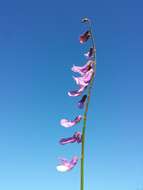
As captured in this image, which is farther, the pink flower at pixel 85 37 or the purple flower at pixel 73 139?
the pink flower at pixel 85 37

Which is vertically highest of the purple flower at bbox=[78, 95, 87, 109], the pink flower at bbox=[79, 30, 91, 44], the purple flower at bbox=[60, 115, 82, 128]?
the pink flower at bbox=[79, 30, 91, 44]

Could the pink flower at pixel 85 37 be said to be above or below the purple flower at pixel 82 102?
above

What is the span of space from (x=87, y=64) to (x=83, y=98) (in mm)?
446

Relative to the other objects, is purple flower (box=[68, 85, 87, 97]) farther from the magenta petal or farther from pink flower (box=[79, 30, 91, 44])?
pink flower (box=[79, 30, 91, 44])

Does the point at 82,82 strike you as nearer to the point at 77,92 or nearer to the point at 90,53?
the point at 77,92

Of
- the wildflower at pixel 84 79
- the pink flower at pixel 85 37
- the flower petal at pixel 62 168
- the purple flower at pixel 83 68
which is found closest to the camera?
the flower petal at pixel 62 168

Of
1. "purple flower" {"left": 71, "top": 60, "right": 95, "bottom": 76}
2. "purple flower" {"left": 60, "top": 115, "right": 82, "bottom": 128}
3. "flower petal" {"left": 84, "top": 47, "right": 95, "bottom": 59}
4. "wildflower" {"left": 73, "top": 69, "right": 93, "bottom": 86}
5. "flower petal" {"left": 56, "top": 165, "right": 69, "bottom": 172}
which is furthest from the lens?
"flower petal" {"left": 84, "top": 47, "right": 95, "bottom": 59}

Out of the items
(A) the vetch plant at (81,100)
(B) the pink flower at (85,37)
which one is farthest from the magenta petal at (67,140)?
(B) the pink flower at (85,37)

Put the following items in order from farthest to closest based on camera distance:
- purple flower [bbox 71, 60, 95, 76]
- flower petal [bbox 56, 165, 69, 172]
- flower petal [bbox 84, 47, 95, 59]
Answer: flower petal [bbox 84, 47, 95, 59]
purple flower [bbox 71, 60, 95, 76]
flower petal [bbox 56, 165, 69, 172]

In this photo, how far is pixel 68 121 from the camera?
316 cm

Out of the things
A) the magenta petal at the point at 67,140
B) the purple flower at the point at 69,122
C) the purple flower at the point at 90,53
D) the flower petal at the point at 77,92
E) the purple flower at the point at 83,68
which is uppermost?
the purple flower at the point at 90,53

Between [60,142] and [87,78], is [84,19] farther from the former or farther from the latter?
[60,142]

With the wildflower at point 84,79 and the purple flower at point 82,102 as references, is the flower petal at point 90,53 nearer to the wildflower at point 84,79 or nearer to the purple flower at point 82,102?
the wildflower at point 84,79

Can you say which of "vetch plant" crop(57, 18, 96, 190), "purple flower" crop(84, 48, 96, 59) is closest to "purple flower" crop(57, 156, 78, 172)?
"vetch plant" crop(57, 18, 96, 190)
